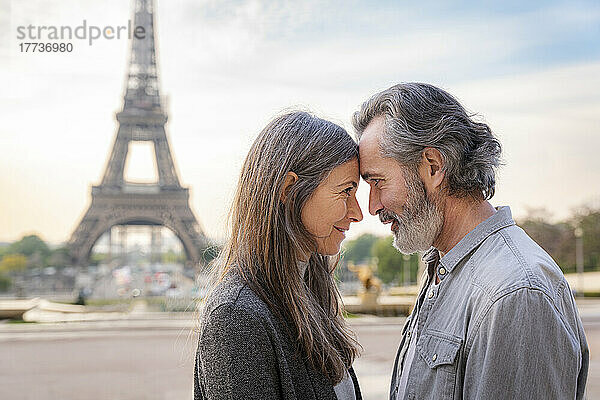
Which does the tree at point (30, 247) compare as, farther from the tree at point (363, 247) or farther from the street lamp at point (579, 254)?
the street lamp at point (579, 254)

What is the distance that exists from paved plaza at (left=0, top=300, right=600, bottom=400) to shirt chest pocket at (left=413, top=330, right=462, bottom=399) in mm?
2620

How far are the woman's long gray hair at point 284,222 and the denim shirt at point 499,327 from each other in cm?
22

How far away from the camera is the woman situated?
4.22ft

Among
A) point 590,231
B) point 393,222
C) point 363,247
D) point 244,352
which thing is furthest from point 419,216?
point 363,247

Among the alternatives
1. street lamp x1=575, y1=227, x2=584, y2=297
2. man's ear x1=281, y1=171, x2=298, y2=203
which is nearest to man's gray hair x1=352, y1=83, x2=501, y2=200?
man's ear x1=281, y1=171, x2=298, y2=203

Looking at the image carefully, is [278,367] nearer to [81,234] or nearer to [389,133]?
[389,133]

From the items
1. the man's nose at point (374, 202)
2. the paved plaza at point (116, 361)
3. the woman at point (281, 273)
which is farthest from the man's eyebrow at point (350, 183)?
the paved plaza at point (116, 361)

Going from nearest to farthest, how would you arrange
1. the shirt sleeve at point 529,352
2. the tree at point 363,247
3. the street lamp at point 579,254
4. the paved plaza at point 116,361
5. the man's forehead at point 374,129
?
the shirt sleeve at point 529,352 < the man's forehead at point 374,129 < the paved plaza at point 116,361 < the street lamp at point 579,254 < the tree at point 363,247

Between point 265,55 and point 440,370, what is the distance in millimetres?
23232

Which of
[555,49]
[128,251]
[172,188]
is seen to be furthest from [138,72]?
[555,49]

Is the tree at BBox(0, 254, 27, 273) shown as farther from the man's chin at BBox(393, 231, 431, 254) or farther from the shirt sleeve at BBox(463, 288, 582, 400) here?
the shirt sleeve at BBox(463, 288, 582, 400)

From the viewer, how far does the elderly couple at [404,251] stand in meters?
1.27

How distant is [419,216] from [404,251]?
0.13m

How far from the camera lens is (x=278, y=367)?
1321 mm
